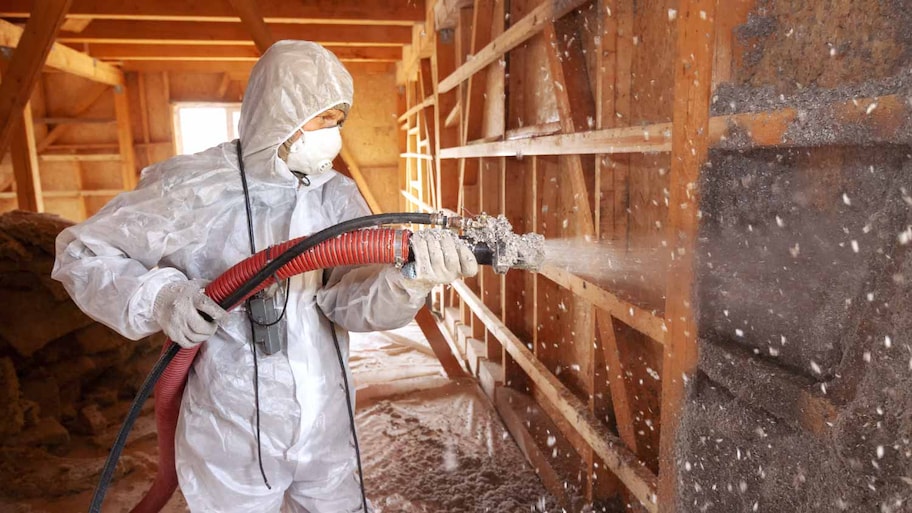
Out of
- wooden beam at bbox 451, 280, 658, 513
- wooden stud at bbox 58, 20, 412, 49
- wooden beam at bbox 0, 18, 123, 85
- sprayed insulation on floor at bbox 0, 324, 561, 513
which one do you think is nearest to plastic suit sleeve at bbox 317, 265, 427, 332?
wooden beam at bbox 451, 280, 658, 513

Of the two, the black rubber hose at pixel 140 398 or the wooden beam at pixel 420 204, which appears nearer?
the black rubber hose at pixel 140 398

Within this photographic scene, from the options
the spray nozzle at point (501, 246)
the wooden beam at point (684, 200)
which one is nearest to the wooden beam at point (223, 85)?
the spray nozzle at point (501, 246)

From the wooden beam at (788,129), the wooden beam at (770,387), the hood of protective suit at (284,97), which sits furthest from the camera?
the hood of protective suit at (284,97)

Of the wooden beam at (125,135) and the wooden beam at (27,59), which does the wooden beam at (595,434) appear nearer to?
the wooden beam at (27,59)

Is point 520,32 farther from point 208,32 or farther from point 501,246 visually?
point 208,32

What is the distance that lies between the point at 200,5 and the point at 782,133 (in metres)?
5.36

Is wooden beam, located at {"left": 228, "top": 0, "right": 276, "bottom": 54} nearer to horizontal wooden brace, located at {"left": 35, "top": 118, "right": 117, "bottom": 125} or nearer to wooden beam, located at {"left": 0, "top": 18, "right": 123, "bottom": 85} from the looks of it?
wooden beam, located at {"left": 0, "top": 18, "right": 123, "bottom": 85}

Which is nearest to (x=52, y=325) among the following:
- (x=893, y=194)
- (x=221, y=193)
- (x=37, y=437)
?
(x=37, y=437)

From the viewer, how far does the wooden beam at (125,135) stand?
8.79m

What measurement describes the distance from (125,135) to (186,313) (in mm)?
9095

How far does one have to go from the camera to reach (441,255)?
1290 millimetres

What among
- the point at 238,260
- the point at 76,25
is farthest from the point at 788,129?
the point at 76,25

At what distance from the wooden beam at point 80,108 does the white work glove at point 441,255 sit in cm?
1039

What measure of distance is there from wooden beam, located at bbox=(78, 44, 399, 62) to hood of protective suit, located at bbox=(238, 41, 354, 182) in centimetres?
557
